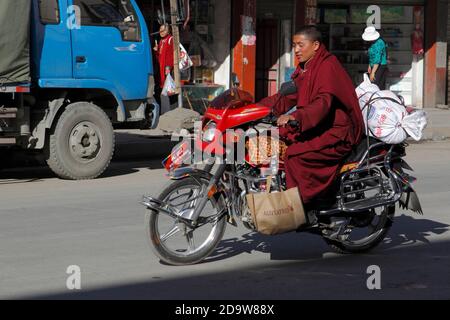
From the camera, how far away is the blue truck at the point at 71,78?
37.2 feet

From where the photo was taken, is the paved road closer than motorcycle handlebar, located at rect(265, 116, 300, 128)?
Yes

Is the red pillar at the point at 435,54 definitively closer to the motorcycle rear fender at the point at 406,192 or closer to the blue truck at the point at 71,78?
the blue truck at the point at 71,78

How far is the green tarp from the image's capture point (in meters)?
11.2

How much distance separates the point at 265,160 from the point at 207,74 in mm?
14492

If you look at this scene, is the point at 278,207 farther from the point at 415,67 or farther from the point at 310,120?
the point at 415,67

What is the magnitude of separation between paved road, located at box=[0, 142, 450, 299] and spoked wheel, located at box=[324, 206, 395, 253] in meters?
0.08

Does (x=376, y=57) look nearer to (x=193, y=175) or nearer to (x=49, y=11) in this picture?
(x=49, y=11)

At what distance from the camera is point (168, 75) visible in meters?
15.4

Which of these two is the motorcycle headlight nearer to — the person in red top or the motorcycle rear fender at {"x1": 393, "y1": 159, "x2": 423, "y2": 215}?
A: the motorcycle rear fender at {"x1": 393, "y1": 159, "x2": 423, "y2": 215}

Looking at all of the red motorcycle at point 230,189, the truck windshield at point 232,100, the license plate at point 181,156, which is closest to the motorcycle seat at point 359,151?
the red motorcycle at point 230,189

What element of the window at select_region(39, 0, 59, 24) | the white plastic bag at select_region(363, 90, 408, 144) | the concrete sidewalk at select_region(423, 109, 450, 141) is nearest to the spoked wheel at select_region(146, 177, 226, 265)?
the white plastic bag at select_region(363, 90, 408, 144)

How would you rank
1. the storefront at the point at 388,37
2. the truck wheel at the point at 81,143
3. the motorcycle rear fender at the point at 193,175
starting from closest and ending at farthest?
the motorcycle rear fender at the point at 193,175, the truck wheel at the point at 81,143, the storefront at the point at 388,37

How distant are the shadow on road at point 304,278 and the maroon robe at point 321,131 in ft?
1.95

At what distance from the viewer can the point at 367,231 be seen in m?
7.80
